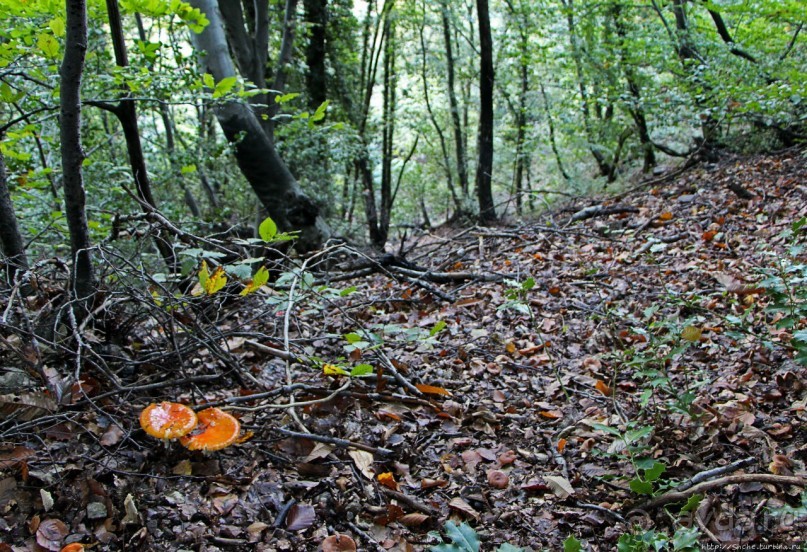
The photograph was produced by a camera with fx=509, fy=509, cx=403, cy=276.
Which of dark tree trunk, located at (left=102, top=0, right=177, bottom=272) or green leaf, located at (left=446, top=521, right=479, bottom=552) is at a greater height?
dark tree trunk, located at (left=102, top=0, right=177, bottom=272)

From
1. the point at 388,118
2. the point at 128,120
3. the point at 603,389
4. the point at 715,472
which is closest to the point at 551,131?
the point at 388,118

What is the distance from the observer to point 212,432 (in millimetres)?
1967

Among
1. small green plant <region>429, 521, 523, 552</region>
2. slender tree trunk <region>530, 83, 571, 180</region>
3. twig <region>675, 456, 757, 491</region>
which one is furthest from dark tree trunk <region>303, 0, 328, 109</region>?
small green plant <region>429, 521, 523, 552</region>

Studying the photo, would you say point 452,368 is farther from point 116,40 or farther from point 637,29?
point 637,29

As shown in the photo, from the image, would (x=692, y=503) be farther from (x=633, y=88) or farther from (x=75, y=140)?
(x=633, y=88)

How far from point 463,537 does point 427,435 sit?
39.1 inches

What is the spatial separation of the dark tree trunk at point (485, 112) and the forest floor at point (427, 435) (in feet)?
16.2

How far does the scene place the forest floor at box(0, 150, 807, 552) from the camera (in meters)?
1.85

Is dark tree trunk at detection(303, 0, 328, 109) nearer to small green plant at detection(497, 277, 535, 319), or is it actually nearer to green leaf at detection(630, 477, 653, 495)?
small green plant at detection(497, 277, 535, 319)

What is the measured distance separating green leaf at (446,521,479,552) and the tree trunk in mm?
4710

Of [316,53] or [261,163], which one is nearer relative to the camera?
[261,163]

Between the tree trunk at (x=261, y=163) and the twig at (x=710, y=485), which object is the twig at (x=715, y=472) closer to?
the twig at (x=710, y=485)

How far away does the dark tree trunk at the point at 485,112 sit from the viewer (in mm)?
7914

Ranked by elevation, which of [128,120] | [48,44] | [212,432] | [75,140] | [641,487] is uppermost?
[48,44]
